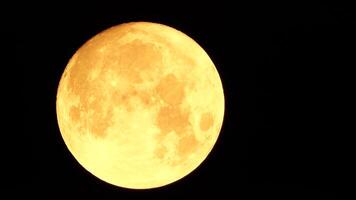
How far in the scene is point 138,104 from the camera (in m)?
6.22

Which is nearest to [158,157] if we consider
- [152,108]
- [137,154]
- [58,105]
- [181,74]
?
[137,154]

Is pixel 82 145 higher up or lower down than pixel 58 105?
lower down

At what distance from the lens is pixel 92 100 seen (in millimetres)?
6391

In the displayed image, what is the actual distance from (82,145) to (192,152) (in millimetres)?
1621

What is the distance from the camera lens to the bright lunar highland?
6270 mm

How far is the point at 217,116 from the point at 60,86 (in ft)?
8.13

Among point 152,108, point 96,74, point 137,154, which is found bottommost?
point 137,154

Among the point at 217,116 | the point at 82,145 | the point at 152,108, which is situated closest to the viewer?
the point at 152,108

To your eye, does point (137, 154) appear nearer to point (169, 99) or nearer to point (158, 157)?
point (158, 157)

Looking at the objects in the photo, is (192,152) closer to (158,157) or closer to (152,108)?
(158,157)

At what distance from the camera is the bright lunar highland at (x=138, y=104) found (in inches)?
247

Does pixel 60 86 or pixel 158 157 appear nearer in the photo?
pixel 158 157

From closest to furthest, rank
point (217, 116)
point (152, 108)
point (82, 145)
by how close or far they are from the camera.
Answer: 1. point (152, 108)
2. point (82, 145)
3. point (217, 116)

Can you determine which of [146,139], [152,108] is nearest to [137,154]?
[146,139]
